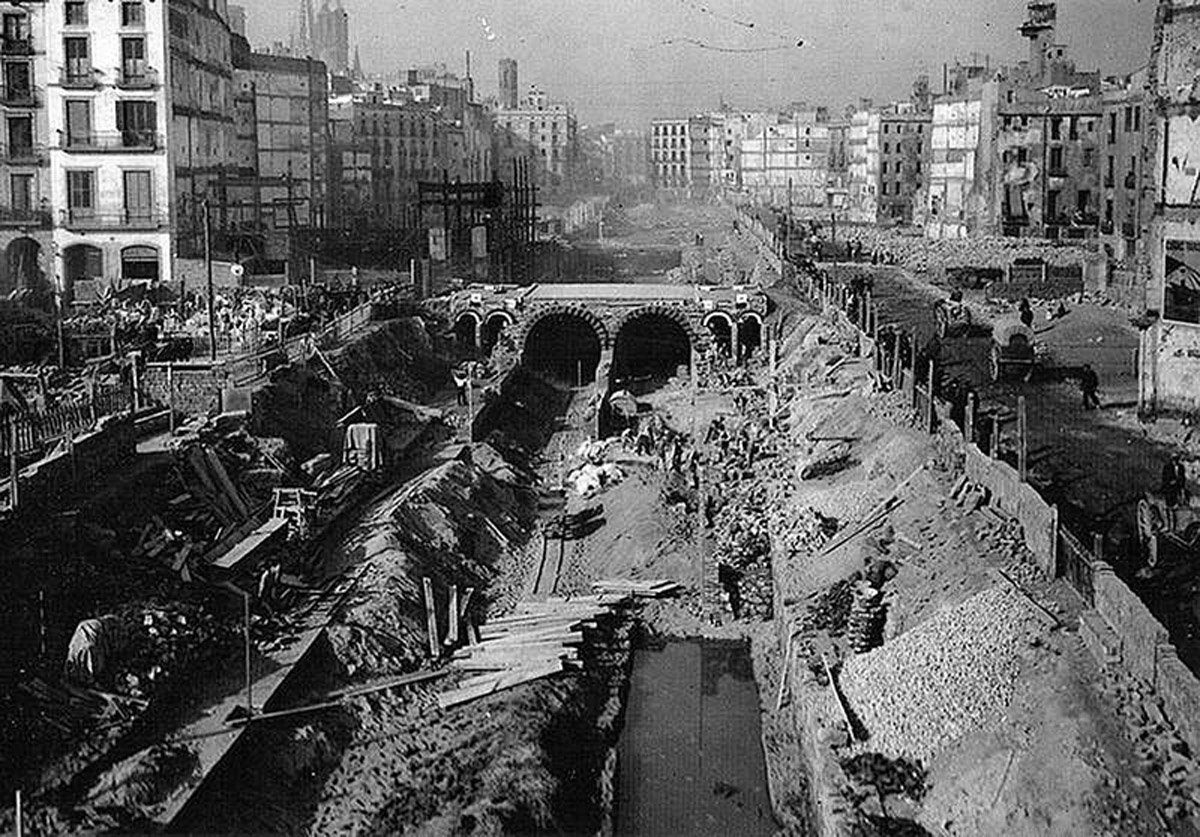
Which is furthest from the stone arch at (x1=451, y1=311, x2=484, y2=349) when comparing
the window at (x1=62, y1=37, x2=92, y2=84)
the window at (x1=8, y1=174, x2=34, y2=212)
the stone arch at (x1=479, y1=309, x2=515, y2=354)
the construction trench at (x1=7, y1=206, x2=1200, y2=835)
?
the construction trench at (x1=7, y1=206, x2=1200, y2=835)

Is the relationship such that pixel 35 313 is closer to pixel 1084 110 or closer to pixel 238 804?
pixel 238 804

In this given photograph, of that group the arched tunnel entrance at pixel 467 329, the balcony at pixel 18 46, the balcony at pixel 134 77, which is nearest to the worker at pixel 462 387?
the arched tunnel entrance at pixel 467 329

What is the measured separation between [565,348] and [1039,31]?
5223cm

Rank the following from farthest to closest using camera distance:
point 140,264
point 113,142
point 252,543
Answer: point 140,264, point 113,142, point 252,543

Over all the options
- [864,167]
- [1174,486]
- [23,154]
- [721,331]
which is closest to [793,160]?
[864,167]

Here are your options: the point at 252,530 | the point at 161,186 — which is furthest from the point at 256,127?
the point at 252,530

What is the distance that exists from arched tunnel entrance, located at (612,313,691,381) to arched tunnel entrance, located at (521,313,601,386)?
1609mm

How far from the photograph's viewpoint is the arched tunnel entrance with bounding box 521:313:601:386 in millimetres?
66062

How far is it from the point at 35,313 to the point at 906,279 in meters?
46.1

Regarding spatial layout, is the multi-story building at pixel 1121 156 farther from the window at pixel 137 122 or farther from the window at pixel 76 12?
the window at pixel 76 12

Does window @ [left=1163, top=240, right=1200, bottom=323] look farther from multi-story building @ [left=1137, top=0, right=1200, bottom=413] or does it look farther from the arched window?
the arched window

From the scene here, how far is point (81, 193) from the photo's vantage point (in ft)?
204

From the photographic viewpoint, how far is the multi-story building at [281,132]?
79062 millimetres

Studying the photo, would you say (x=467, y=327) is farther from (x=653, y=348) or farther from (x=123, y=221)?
(x=123, y=221)
